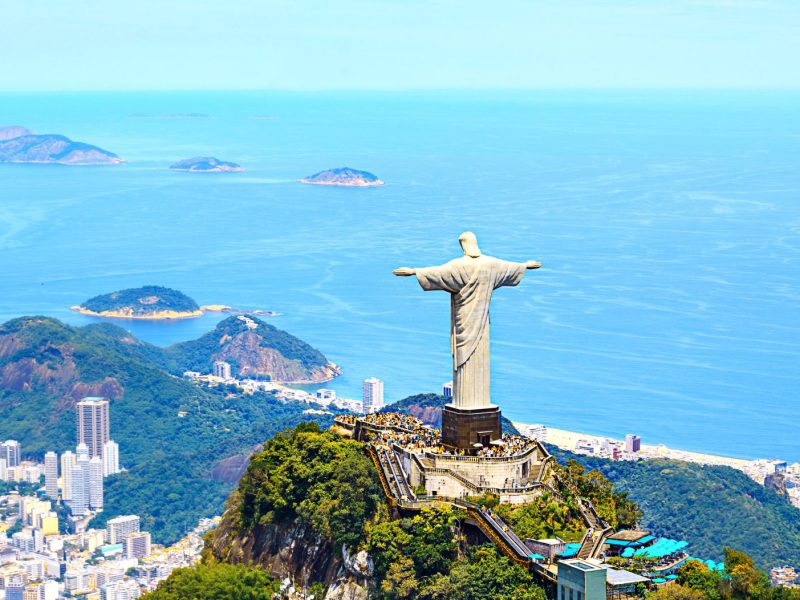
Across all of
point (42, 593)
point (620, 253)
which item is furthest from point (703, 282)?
point (42, 593)

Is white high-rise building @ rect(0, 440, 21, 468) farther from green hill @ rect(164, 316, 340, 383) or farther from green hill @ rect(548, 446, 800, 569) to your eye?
green hill @ rect(548, 446, 800, 569)

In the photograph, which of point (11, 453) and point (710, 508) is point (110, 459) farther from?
point (710, 508)

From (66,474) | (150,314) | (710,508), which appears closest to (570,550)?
(710,508)

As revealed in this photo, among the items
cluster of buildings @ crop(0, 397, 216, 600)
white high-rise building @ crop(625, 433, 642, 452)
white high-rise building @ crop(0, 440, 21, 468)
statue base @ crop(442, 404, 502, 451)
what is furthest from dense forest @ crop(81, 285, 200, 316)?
statue base @ crop(442, 404, 502, 451)

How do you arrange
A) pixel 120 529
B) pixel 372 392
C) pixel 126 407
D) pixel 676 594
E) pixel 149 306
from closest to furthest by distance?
pixel 676 594 → pixel 120 529 → pixel 372 392 → pixel 126 407 → pixel 149 306

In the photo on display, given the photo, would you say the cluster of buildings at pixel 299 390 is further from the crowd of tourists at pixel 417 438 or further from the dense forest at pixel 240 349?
the crowd of tourists at pixel 417 438

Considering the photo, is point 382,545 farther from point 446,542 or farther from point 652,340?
point 652,340

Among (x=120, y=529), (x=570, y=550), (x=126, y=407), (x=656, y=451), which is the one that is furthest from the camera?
(x=126, y=407)

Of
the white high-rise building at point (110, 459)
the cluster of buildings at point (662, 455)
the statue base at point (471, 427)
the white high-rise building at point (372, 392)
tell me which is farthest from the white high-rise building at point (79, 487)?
the statue base at point (471, 427)
